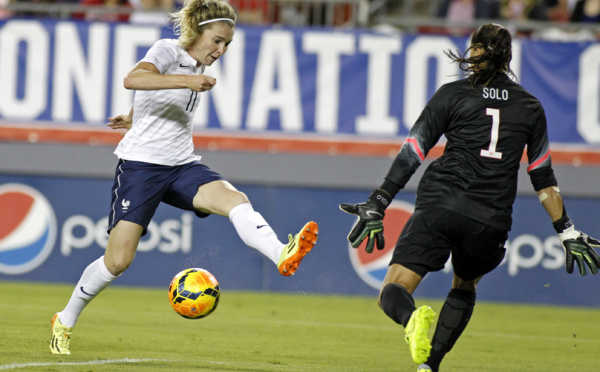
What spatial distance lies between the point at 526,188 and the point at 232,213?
267 inches

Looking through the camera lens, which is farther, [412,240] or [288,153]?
[288,153]

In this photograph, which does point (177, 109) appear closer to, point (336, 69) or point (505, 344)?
point (505, 344)

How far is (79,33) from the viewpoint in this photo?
40.2 feet

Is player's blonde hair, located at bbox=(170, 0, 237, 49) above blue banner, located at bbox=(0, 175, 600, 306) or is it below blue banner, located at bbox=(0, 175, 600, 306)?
above

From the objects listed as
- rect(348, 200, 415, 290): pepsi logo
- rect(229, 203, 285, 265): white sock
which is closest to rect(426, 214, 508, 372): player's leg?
rect(229, 203, 285, 265): white sock

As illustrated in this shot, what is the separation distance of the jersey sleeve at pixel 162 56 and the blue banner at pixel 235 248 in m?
5.76

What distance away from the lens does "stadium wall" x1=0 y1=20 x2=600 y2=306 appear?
1162 centimetres

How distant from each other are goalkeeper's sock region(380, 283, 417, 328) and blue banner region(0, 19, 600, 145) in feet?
24.0

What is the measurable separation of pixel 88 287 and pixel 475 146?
277 centimetres

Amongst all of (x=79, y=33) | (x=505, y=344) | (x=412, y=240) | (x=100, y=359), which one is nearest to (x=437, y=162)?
(x=412, y=240)

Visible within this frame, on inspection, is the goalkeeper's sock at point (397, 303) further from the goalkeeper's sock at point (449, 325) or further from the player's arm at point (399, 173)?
the goalkeeper's sock at point (449, 325)

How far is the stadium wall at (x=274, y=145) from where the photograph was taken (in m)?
11.6

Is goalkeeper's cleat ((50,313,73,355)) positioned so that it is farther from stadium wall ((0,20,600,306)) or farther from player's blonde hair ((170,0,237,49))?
stadium wall ((0,20,600,306))

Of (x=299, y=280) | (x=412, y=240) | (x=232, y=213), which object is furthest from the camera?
(x=299, y=280)
